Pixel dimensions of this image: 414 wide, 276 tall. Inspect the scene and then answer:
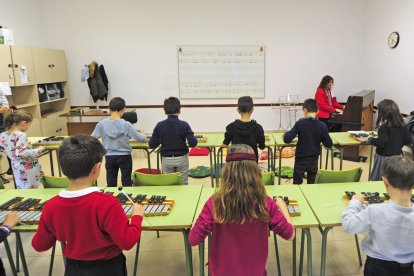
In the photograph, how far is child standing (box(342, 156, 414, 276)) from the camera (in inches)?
62.2

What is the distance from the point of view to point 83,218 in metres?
1.40

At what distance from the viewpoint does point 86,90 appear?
25.2ft

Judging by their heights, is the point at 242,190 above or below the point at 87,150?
below

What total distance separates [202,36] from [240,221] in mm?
6419

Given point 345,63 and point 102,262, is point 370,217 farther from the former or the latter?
point 345,63

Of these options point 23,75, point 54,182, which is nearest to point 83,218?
point 54,182

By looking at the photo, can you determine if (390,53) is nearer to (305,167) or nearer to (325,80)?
(325,80)

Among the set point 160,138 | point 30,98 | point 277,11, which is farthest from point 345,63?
point 30,98

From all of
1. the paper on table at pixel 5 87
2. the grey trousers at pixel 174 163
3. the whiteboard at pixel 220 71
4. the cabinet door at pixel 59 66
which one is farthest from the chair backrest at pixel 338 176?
the cabinet door at pixel 59 66

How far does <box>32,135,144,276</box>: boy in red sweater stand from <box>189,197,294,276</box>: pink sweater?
12.4 inches

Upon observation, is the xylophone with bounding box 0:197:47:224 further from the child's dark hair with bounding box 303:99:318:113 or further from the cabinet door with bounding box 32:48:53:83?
the cabinet door with bounding box 32:48:53:83

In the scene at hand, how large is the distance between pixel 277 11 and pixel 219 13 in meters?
1.24

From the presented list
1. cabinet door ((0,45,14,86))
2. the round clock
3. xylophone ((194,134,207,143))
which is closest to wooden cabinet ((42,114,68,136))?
cabinet door ((0,45,14,86))

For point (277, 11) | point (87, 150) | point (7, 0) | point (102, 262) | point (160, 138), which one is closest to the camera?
point (87, 150)
